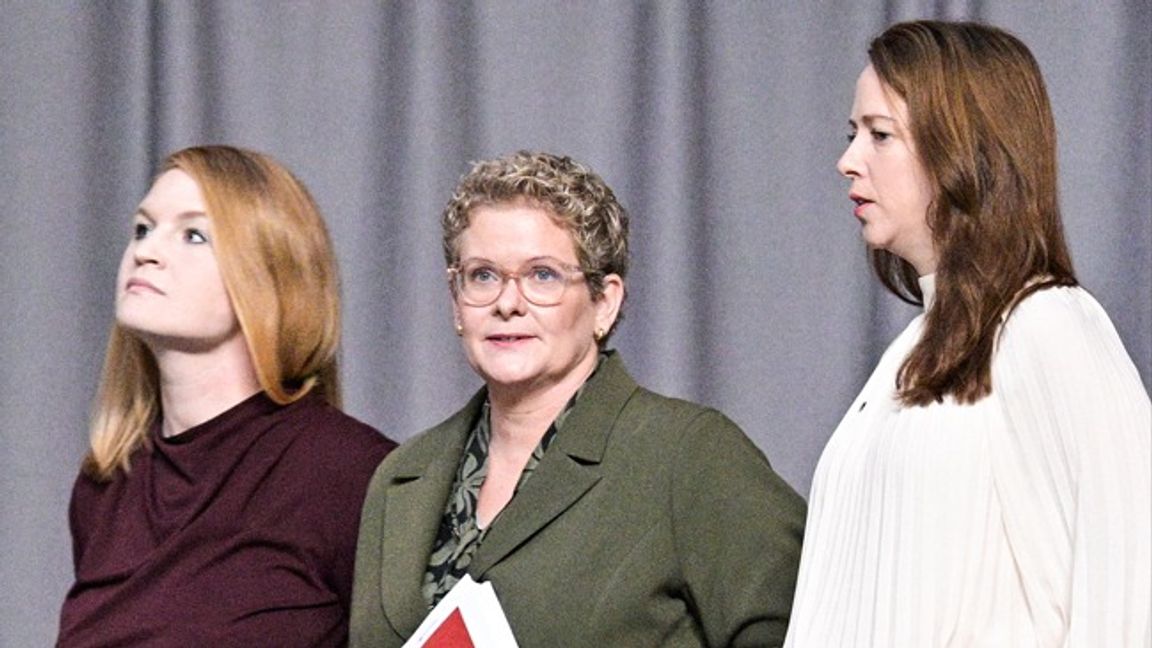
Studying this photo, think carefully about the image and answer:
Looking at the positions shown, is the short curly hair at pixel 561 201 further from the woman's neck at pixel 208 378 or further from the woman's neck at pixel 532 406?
the woman's neck at pixel 208 378

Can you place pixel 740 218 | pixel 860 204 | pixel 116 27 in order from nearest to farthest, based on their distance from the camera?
pixel 860 204
pixel 740 218
pixel 116 27

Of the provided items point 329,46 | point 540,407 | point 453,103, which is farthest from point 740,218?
point 540,407

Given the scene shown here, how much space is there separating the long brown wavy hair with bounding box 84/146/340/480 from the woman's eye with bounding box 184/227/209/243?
0.11ft

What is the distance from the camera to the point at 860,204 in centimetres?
247

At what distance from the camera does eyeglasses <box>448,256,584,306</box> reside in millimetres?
2689

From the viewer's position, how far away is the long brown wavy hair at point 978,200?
7.50 feet

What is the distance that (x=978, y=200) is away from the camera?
2.32 m

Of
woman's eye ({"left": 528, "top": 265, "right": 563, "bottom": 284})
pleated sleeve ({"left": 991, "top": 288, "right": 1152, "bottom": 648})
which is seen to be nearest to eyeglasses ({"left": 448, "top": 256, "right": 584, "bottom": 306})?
woman's eye ({"left": 528, "top": 265, "right": 563, "bottom": 284})

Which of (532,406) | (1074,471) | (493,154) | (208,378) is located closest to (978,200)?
(1074,471)

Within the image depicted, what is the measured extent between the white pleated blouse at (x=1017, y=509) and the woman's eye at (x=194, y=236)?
109 cm

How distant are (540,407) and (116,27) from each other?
176 centimetres

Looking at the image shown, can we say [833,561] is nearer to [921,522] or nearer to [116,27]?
[921,522]

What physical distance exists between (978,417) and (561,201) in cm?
68

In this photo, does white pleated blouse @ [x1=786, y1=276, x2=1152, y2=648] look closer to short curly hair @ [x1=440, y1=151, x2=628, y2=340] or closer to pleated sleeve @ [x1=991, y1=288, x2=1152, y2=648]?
pleated sleeve @ [x1=991, y1=288, x2=1152, y2=648]
